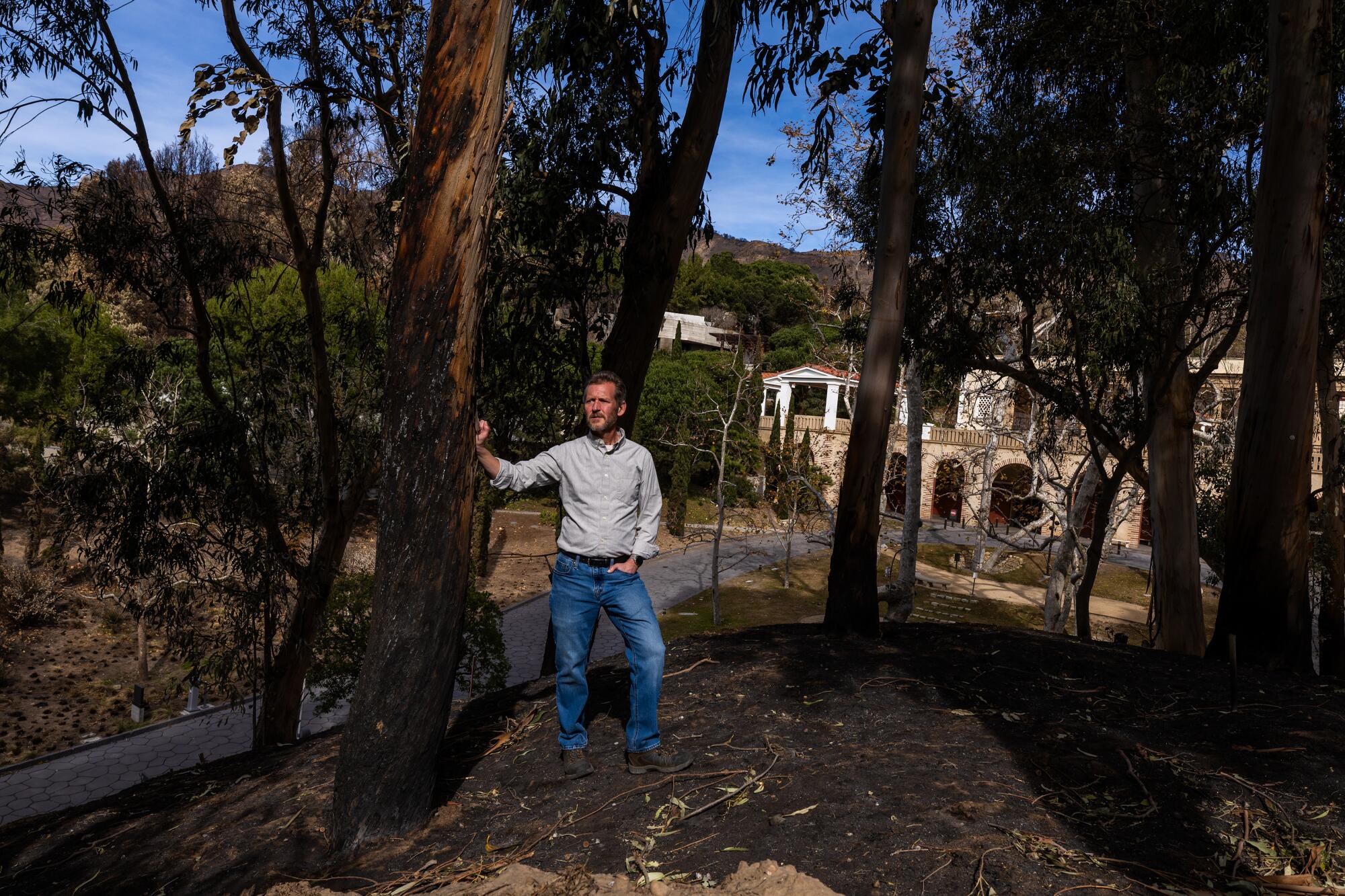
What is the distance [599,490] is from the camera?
3.81m

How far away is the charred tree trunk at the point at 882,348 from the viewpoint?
625 cm

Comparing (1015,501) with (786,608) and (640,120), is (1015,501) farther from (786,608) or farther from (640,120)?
(640,120)

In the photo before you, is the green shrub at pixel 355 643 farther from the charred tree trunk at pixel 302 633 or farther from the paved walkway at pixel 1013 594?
the paved walkway at pixel 1013 594

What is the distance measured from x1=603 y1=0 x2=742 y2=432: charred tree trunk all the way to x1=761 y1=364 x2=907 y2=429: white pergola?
2932cm

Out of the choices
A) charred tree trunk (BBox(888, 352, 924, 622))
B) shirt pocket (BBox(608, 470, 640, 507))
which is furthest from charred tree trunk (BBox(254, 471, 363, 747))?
charred tree trunk (BBox(888, 352, 924, 622))

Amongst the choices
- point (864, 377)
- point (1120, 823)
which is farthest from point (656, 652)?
point (864, 377)

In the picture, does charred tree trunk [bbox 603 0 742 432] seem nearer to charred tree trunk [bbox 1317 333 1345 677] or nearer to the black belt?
the black belt

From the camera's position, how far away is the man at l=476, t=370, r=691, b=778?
12.4ft

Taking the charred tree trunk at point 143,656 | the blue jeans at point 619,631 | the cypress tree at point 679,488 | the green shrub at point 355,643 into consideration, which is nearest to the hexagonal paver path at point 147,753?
the green shrub at point 355,643

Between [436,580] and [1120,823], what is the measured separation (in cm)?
253

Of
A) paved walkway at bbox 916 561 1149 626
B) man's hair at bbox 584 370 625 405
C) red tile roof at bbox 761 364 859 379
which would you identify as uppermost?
red tile roof at bbox 761 364 859 379

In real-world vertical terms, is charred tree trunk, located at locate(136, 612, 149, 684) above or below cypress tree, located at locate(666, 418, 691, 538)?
below

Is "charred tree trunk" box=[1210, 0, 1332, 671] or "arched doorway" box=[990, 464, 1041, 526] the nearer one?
"charred tree trunk" box=[1210, 0, 1332, 671]

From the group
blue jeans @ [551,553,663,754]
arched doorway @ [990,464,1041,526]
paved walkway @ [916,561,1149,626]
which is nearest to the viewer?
blue jeans @ [551,553,663,754]
